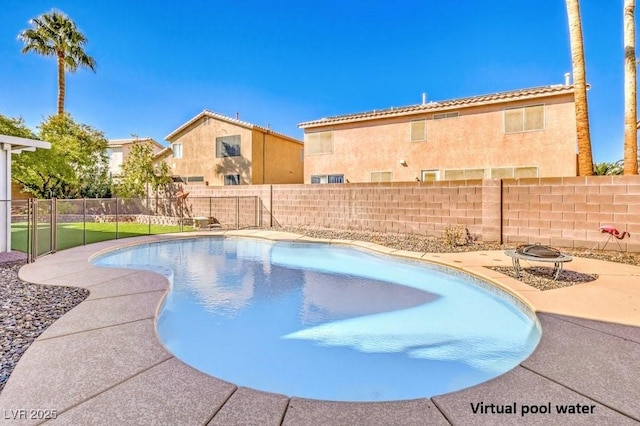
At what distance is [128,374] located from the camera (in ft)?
9.09

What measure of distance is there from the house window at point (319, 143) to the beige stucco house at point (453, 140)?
0.18ft

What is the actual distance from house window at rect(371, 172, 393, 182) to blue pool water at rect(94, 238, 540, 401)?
8.35 m

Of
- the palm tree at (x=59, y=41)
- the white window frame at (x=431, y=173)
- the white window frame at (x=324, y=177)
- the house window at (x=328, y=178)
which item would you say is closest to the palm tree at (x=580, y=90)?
the white window frame at (x=431, y=173)

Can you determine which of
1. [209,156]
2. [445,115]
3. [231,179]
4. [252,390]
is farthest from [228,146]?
[252,390]

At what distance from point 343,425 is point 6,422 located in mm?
2351

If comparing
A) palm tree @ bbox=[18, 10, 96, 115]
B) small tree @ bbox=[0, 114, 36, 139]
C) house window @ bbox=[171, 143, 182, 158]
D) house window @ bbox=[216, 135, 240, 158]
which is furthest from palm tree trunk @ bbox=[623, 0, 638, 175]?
palm tree @ bbox=[18, 10, 96, 115]

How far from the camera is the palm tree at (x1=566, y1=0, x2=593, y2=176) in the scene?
9117 mm

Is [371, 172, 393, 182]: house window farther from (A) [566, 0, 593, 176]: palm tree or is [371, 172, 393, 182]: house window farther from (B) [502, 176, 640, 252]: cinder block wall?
(A) [566, 0, 593, 176]: palm tree

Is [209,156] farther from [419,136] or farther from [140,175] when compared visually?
[419,136]

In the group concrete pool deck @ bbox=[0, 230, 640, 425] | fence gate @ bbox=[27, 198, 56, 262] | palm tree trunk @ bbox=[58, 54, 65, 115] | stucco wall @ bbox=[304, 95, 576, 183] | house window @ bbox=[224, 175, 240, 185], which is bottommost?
concrete pool deck @ bbox=[0, 230, 640, 425]

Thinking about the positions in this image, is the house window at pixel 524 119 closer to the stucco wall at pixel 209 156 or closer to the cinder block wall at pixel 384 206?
the cinder block wall at pixel 384 206

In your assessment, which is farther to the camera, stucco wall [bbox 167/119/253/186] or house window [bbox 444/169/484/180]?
stucco wall [bbox 167/119/253/186]

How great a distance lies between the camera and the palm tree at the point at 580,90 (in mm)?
9117

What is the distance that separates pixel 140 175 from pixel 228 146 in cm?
543
